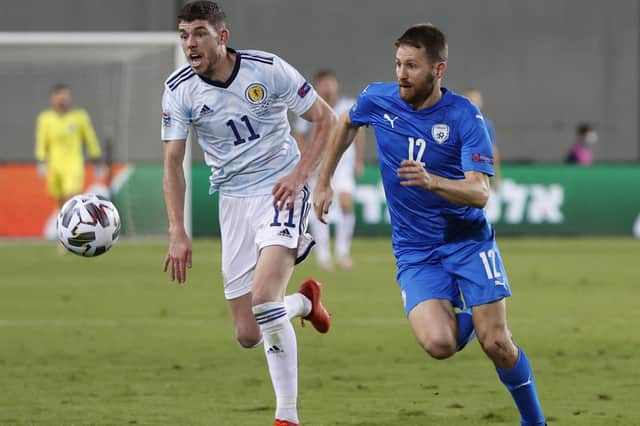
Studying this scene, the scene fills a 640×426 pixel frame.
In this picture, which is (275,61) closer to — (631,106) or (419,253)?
(419,253)

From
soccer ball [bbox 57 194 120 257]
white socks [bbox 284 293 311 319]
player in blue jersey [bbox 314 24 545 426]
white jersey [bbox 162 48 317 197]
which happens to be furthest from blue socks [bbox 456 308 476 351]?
soccer ball [bbox 57 194 120 257]

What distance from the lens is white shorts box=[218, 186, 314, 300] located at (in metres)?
6.80

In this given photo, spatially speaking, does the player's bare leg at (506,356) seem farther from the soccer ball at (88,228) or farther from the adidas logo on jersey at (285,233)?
the soccer ball at (88,228)

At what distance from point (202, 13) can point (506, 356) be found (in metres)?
2.23

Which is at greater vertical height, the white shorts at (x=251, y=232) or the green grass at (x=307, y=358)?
the white shorts at (x=251, y=232)

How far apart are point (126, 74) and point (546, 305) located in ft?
37.8

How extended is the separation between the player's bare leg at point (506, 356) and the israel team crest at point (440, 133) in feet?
2.67

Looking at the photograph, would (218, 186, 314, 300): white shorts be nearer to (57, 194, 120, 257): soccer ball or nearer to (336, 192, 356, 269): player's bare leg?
(57, 194, 120, 257): soccer ball

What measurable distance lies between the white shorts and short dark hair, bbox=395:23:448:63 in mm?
1167

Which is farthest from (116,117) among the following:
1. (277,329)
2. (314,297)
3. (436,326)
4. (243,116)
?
(436,326)

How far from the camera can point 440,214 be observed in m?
6.41

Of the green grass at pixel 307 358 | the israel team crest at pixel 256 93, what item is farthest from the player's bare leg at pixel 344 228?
the israel team crest at pixel 256 93

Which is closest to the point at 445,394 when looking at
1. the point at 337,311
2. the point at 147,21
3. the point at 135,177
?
the point at 337,311

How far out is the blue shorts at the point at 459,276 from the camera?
6195 millimetres
